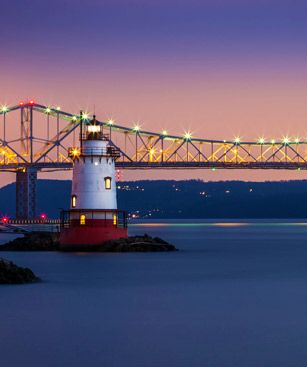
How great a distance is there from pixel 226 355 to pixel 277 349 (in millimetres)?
975

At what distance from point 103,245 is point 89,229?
1.00 meters

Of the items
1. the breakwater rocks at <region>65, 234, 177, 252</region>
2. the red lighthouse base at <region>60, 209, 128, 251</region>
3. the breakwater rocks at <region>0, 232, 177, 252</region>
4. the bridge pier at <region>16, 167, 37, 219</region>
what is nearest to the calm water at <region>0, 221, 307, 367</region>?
the red lighthouse base at <region>60, 209, 128, 251</region>

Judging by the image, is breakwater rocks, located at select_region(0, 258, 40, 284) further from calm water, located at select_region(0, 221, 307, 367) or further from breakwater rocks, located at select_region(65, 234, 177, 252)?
breakwater rocks, located at select_region(65, 234, 177, 252)

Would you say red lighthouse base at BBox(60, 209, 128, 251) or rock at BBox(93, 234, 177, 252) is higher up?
red lighthouse base at BBox(60, 209, 128, 251)

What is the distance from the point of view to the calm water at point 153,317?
1602cm

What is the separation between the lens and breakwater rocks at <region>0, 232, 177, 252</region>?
1483 inches

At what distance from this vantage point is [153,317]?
20391 millimetres

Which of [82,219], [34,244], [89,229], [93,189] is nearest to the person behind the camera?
[93,189]

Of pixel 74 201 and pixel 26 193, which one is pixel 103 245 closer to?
pixel 74 201

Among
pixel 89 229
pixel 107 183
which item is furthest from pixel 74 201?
pixel 107 183

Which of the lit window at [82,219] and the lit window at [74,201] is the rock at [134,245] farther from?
the lit window at [74,201]

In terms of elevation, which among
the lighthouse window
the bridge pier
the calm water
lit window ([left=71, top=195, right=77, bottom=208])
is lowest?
the calm water

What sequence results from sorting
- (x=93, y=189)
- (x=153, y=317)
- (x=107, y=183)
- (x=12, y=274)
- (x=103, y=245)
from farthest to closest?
1. (x=103, y=245)
2. (x=107, y=183)
3. (x=93, y=189)
4. (x=12, y=274)
5. (x=153, y=317)

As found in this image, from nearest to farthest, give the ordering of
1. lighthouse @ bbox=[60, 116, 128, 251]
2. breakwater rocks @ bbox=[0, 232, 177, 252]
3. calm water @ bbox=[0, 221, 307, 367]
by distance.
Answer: calm water @ bbox=[0, 221, 307, 367] < lighthouse @ bbox=[60, 116, 128, 251] < breakwater rocks @ bbox=[0, 232, 177, 252]
